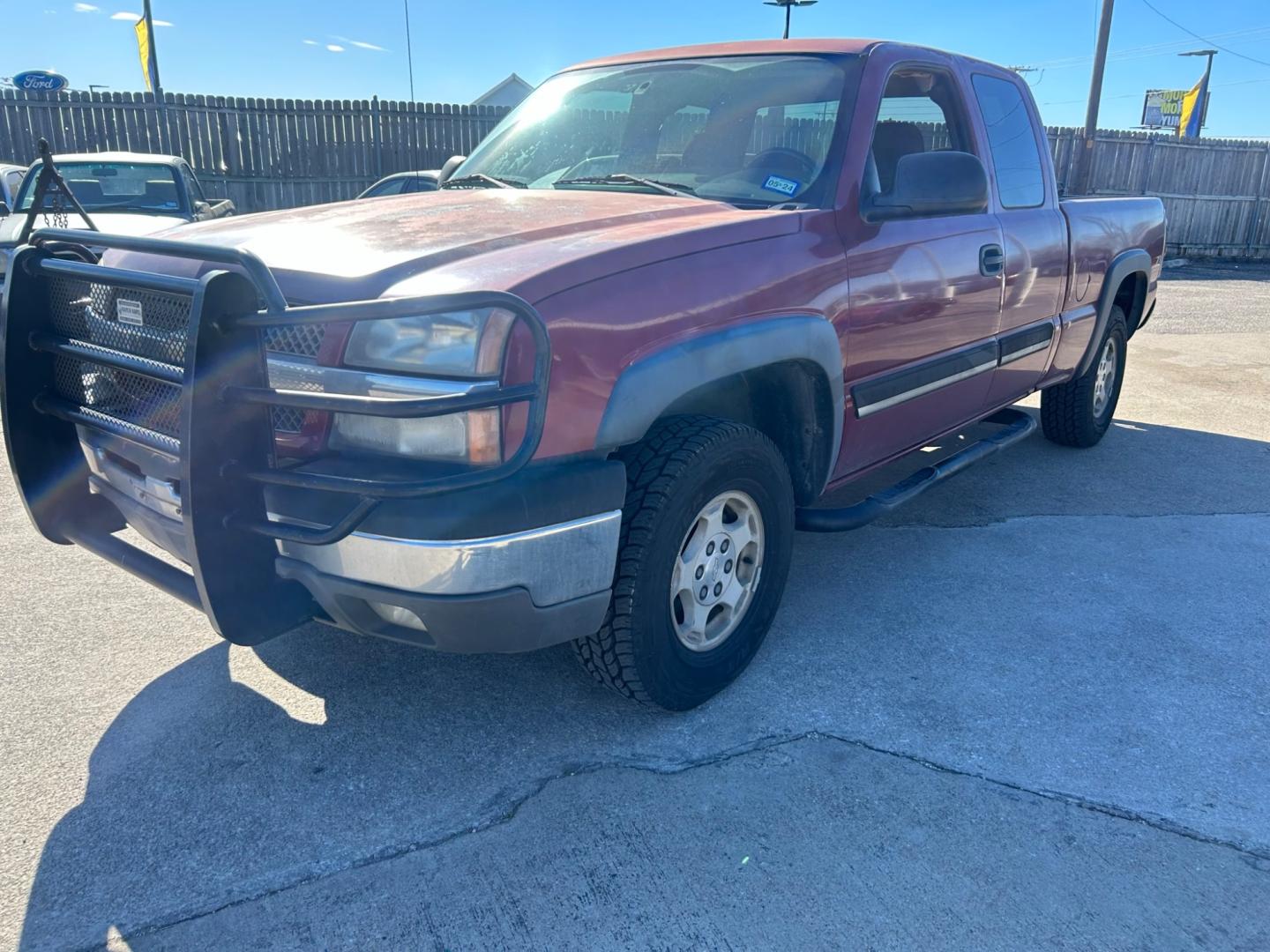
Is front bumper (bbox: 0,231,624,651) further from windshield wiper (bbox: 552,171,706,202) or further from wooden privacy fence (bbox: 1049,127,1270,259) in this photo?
wooden privacy fence (bbox: 1049,127,1270,259)

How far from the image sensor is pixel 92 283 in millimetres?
2543

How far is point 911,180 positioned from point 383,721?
2364 millimetres

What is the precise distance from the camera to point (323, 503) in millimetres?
2209

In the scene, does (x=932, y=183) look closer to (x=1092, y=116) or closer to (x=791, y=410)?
(x=791, y=410)

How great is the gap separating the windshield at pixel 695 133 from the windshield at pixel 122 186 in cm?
613

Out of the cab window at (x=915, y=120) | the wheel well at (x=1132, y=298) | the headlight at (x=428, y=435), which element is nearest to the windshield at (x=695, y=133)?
the cab window at (x=915, y=120)

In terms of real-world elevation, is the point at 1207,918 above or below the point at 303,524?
below

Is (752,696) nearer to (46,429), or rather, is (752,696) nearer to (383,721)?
(383,721)

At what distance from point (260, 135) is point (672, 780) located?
1399 cm

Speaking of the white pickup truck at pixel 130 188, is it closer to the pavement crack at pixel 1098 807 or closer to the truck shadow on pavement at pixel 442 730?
the truck shadow on pavement at pixel 442 730

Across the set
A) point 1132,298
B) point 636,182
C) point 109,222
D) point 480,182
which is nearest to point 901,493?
point 636,182

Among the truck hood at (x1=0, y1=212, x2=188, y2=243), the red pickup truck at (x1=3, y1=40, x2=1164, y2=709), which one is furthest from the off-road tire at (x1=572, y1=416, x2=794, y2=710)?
the truck hood at (x1=0, y1=212, x2=188, y2=243)

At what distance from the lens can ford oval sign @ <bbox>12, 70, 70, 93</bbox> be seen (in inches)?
527

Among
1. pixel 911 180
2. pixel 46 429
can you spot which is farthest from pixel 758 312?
pixel 46 429
